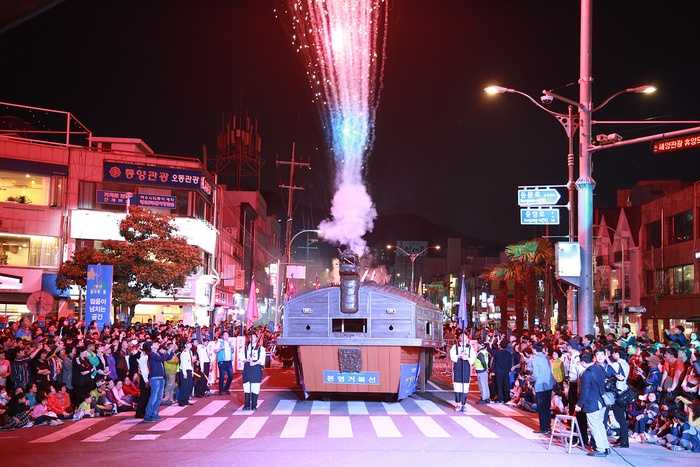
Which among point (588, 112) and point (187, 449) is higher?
point (588, 112)

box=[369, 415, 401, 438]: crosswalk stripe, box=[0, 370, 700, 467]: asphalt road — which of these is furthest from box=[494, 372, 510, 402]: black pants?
box=[369, 415, 401, 438]: crosswalk stripe

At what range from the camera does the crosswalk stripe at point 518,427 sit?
47.5 feet

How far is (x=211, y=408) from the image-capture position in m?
18.7

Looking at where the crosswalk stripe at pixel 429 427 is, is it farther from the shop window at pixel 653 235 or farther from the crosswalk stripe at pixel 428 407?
the shop window at pixel 653 235

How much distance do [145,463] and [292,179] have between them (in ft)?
118

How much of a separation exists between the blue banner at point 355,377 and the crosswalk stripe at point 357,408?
64cm

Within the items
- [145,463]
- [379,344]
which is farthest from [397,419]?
[145,463]

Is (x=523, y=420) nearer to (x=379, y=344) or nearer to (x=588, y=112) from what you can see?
(x=379, y=344)

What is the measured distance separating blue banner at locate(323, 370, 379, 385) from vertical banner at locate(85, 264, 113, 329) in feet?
36.0

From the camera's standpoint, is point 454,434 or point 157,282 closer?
point 454,434

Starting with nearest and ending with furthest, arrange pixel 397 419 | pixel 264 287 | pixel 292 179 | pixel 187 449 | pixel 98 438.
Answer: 1. pixel 187 449
2. pixel 98 438
3. pixel 397 419
4. pixel 292 179
5. pixel 264 287

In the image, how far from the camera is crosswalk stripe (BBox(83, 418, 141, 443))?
1362 centimetres

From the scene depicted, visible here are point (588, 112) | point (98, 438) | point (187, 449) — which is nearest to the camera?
point (187, 449)

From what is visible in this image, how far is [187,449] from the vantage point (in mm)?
12422
